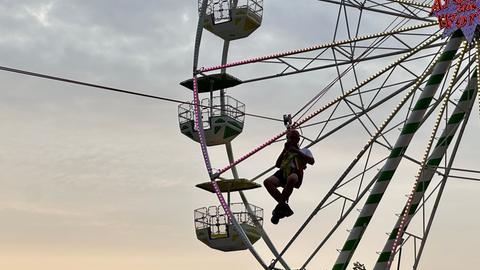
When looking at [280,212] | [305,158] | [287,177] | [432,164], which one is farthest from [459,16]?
[280,212]

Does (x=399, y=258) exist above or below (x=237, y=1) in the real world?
below

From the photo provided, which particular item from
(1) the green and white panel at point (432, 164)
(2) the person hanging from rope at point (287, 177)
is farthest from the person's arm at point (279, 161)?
(1) the green and white panel at point (432, 164)

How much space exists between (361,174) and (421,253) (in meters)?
2.19

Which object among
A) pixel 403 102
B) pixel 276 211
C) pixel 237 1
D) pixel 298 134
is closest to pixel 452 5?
pixel 403 102

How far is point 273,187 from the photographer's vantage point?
19.2 m

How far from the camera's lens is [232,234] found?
26.0 metres

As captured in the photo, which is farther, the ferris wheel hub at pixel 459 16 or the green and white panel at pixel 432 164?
the ferris wheel hub at pixel 459 16

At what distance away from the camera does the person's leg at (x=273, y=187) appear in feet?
63.1

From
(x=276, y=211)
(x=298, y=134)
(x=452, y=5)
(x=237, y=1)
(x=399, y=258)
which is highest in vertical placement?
(x=237, y=1)

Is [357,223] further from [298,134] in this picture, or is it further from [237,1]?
[237,1]

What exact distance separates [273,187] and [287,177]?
306 mm

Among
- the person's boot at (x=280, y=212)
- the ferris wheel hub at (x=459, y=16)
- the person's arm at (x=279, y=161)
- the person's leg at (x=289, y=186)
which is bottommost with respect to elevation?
the person's boot at (x=280, y=212)

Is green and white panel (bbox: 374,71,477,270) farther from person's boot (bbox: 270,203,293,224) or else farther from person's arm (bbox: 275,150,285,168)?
person's arm (bbox: 275,150,285,168)

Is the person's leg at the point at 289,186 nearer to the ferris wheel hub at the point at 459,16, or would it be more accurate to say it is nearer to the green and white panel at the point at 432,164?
the green and white panel at the point at 432,164
